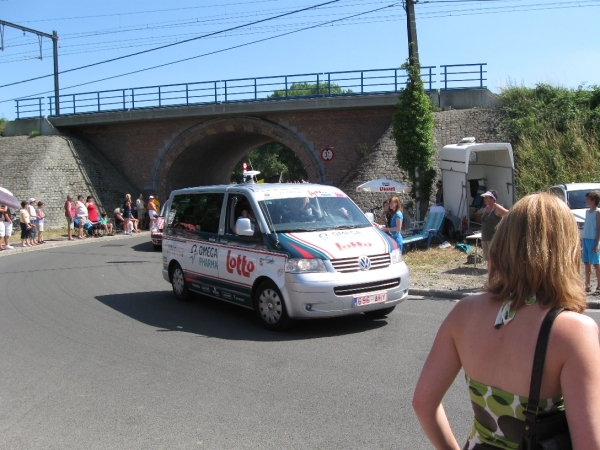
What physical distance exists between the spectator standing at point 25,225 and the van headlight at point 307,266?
1809 cm

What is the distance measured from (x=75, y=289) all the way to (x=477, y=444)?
12.1 m

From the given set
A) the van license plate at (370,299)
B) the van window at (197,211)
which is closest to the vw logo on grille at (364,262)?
the van license plate at (370,299)

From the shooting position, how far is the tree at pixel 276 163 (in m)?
69.9

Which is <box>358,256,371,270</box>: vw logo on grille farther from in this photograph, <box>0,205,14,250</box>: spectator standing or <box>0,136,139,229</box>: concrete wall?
<box>0,136,139,229</box>: concrete wall

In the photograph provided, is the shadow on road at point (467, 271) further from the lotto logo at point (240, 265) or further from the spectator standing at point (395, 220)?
the lotto logo at point (240, 265)

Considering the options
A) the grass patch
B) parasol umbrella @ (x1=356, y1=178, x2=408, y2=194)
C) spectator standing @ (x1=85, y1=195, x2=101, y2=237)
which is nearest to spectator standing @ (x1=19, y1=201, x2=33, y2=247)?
spectator standing @ (x1=85, y1=195, x2=101, y2=237)

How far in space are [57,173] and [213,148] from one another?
899 centimetres

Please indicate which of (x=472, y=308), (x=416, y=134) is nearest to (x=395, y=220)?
(x=416, y=134)

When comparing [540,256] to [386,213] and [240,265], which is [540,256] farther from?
[386,213]

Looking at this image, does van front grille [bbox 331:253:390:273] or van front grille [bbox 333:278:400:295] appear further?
van front grille [bbox 331:253:390:273]

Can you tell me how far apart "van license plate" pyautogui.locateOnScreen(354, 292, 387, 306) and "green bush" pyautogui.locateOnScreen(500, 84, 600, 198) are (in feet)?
46.0

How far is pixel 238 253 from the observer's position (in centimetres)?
955

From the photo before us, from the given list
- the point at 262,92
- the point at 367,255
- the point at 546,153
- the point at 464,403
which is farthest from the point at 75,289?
the point at 262,92

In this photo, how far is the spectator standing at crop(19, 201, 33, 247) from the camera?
23.5 metres
